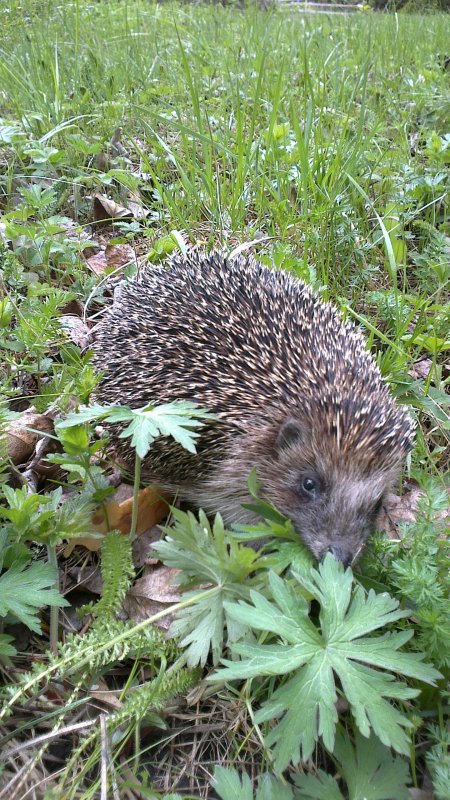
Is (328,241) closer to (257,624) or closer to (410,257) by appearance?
(410,257)

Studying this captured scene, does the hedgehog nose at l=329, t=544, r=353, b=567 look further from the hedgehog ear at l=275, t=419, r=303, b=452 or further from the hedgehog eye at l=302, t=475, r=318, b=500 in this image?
the hedgehog ear at l=275, t=419, r=303, b=452

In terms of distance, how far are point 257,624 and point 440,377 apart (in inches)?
97.4

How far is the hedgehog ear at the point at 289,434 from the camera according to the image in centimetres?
311

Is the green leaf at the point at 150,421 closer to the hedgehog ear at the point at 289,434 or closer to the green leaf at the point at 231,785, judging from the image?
the hedgehog ear at the point at 289,434

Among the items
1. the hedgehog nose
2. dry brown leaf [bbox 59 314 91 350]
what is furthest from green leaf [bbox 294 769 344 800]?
dry brown leaf [bbox 59 314 91 350]

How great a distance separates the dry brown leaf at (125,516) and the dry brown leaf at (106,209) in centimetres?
316

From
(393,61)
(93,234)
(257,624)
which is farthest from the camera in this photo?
(393,61)

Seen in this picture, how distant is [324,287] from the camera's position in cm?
429

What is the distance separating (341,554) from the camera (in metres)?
2.59

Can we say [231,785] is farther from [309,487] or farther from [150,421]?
[309,487]

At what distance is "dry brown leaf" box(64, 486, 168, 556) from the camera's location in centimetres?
283

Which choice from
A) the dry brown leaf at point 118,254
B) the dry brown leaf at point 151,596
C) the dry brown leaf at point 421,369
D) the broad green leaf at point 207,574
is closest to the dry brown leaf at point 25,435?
the dry brown leaf at point 151,596

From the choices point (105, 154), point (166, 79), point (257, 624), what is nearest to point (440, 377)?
point (257, 624)

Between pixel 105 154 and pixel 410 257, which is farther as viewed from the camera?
pixel 105 154
